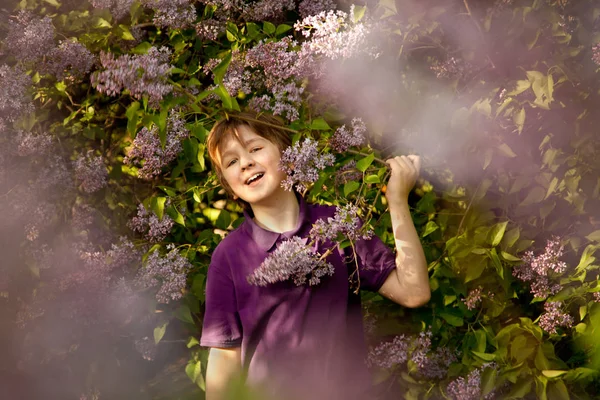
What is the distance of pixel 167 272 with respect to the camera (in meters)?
2.15

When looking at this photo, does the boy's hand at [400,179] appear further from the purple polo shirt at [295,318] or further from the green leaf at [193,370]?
the green leaf at [193,370]

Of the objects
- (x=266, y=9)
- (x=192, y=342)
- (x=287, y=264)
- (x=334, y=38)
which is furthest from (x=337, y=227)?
(x=192, y=342)

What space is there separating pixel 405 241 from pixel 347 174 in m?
0.23

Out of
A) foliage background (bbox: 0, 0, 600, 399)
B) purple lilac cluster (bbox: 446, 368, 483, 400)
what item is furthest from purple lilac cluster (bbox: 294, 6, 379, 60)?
purple lilac cluster (bbox: 446, 368, 483, 400)

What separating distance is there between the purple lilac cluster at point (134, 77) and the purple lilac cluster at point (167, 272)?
68cm

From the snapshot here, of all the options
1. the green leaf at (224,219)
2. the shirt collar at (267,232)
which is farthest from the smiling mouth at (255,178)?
the green leaf at (224,219)

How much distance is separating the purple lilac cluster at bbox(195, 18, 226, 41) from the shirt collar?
66cm

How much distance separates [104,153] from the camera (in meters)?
2.59

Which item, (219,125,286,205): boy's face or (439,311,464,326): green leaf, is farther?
(439,311,464,326): green leaf

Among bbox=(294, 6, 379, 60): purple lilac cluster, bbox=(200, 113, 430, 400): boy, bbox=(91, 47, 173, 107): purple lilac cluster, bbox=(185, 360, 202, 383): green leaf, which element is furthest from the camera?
bbox=(185, 360, 202, 383): green leaf

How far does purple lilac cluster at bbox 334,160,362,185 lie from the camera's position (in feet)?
5.94

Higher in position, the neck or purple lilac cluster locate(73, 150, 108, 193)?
the neck

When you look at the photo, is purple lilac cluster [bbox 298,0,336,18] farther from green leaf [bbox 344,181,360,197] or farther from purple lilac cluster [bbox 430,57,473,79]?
green leaf [bbox 344,181,360,197]

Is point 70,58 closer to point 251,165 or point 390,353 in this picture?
point 251,165
